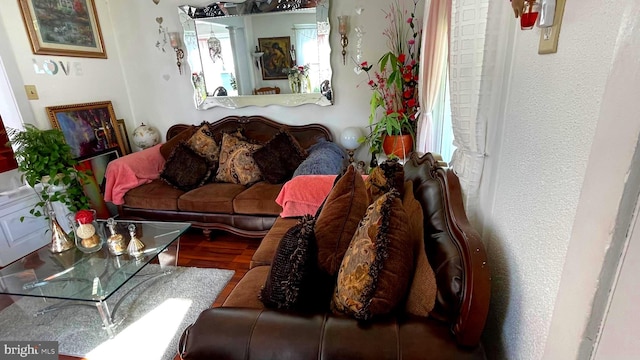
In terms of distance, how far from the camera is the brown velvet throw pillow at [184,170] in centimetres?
286

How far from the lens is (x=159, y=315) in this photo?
74.2 inches

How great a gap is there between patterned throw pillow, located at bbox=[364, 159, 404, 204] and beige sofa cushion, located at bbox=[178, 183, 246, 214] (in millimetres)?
1426

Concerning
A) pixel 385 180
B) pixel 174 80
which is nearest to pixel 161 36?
pixel 174 80

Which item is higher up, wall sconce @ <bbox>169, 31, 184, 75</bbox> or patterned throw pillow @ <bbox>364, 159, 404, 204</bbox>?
wall sconce @ <bbox>169, 31, 184, 75</bbox>

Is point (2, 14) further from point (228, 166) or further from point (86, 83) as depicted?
point (228, 166)

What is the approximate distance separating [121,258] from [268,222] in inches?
40.5

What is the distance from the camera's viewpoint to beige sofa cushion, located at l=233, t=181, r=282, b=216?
2.50 metres

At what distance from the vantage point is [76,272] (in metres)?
1.78


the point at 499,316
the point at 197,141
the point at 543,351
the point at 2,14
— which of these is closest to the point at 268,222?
the point at 197,141

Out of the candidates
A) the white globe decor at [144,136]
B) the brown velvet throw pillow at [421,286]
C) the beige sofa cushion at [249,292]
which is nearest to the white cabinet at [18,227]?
the white globe decor at [144,136]

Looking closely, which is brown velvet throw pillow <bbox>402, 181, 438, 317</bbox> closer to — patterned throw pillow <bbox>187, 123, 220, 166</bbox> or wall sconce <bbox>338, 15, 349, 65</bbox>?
wall sconce <bbox>338, 15, 349, 65</bbox>

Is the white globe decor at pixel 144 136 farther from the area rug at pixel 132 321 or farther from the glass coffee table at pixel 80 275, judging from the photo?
the area rug at pixel 132 321

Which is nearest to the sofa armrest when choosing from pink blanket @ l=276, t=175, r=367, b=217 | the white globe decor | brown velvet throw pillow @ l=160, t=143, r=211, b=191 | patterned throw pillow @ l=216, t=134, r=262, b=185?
pink blanket @ l=276, t=175, r=367, b=217

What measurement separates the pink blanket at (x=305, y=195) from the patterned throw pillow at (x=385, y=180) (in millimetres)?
468
